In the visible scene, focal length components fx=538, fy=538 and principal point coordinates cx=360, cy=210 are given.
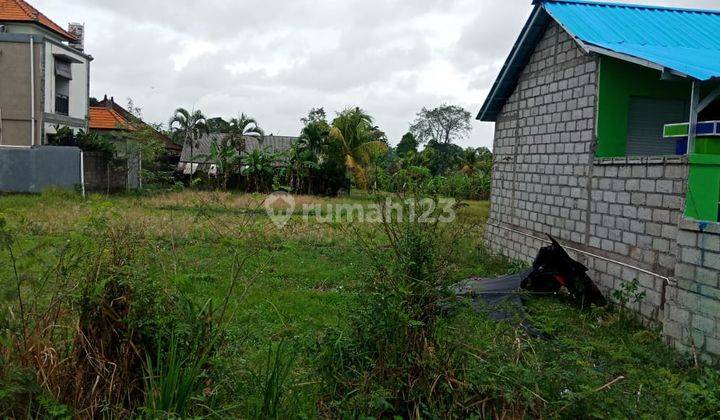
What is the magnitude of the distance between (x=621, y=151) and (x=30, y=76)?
21.0 meters

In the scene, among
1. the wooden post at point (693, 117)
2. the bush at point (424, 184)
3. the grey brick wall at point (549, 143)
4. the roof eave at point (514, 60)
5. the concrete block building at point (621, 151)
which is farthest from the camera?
the roof eave at point (514, 60)

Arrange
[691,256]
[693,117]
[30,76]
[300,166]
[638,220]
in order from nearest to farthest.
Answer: [691,256]
[693,117]
[638,220]
[30,76]
[300,166]

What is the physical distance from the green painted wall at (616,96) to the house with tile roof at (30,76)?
65.3ft

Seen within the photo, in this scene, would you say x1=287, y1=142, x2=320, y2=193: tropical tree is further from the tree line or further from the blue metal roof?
the blue metal roof

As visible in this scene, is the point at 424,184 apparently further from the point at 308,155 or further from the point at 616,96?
the point at 308,155

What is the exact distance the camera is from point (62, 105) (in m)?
23.0

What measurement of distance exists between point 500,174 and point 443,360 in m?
8.18

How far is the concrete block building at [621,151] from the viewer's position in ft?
17.7

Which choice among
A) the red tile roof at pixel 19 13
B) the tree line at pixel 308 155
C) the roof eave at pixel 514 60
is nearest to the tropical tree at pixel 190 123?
the tree line at pixel 308 155

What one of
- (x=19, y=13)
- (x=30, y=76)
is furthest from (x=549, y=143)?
(x=19, y=13)

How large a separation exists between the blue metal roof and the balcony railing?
1953 cm

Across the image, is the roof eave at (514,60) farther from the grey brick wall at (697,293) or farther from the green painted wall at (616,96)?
the grey brick wall at (697,293)

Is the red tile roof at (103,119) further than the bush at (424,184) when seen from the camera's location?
Yes

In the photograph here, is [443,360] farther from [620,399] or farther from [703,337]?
[703,337]
